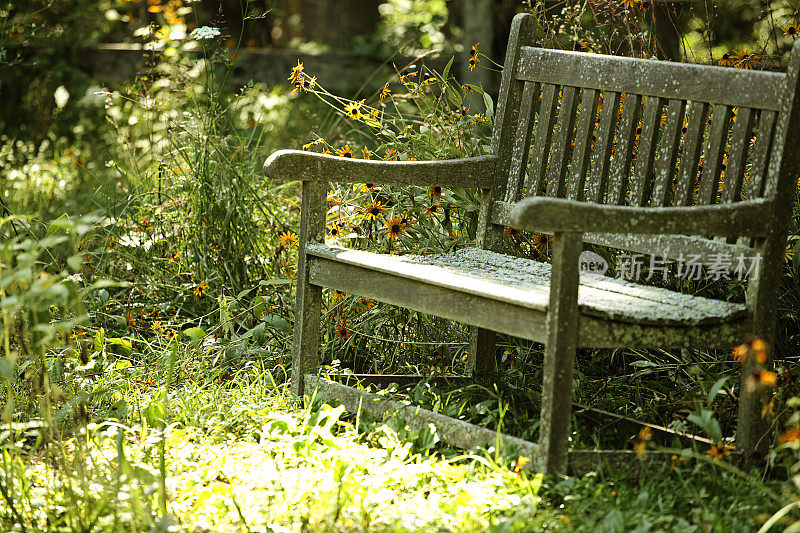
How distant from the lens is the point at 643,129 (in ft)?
7.67

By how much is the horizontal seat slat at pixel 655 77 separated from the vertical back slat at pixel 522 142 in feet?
0.15

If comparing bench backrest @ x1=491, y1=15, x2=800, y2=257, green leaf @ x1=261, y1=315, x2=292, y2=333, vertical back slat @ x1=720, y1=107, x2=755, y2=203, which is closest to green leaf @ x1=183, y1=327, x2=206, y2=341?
green leaf @ x1=261, y1=315, x2=292, y2=333

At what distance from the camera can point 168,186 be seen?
366 centimetres

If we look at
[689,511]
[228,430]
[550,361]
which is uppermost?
[550,361]

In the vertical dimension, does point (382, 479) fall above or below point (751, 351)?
below

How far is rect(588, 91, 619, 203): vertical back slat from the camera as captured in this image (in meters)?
2.41

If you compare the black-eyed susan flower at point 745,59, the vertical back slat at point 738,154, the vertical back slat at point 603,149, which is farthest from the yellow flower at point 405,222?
the black-eyed susan flower at point 745,59

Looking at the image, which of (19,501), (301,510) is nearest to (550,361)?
(301,510)

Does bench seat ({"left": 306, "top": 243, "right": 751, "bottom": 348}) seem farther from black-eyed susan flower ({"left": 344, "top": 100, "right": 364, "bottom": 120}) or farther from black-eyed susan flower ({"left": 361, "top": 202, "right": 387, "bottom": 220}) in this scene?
black-eyed susan flower ({"left": 344, "top": 100, "right": 364, "bottom": 120})

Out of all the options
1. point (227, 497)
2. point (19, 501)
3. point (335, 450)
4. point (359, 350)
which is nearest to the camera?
point (19, 501)

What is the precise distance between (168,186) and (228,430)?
5.07 ft

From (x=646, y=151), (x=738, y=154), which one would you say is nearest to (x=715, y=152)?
(x=738, y=154)

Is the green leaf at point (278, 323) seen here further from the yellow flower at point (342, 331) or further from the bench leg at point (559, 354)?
the bench leg at point (559, 354)

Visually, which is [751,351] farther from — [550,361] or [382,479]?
[382,479]
